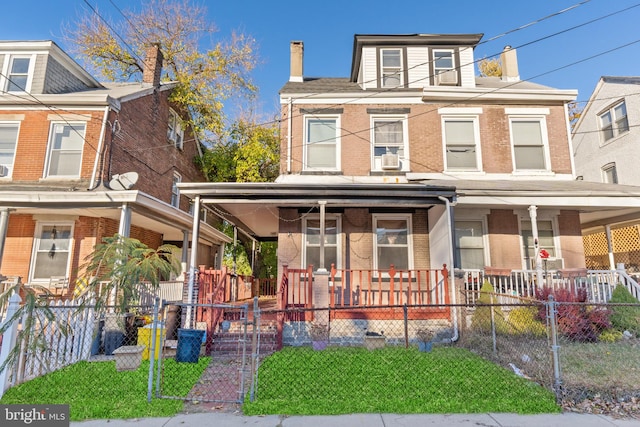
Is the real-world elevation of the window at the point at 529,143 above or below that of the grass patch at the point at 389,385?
above

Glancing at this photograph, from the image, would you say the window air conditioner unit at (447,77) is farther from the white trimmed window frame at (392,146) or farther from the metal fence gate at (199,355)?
the metal fence gate at (199,355)

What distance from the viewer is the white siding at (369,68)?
1205 cm

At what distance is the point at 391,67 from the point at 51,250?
40.5 feet

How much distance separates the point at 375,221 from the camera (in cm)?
1034

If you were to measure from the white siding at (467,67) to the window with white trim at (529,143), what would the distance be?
1.90m

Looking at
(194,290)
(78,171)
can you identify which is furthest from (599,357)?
(78,171)

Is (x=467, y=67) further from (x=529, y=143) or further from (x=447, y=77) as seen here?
(x=529, y=143)

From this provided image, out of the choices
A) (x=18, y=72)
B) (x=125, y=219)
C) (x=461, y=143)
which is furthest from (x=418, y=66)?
(x=18, y=72)

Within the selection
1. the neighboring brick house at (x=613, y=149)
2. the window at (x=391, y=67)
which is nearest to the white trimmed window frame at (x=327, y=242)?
the window at (x=391, y=67)

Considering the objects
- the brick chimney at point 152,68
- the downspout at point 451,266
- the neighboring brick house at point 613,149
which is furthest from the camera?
the neighboring brick house at point 613,149

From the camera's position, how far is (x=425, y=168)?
10930mm

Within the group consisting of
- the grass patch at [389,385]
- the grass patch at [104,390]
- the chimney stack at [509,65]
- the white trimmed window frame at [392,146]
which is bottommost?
the grass patch at [104,390]

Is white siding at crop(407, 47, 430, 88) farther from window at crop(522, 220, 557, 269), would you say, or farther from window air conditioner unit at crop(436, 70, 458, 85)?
window at crop(522, 220, 557, 269)

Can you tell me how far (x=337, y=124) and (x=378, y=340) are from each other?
23.1ft
